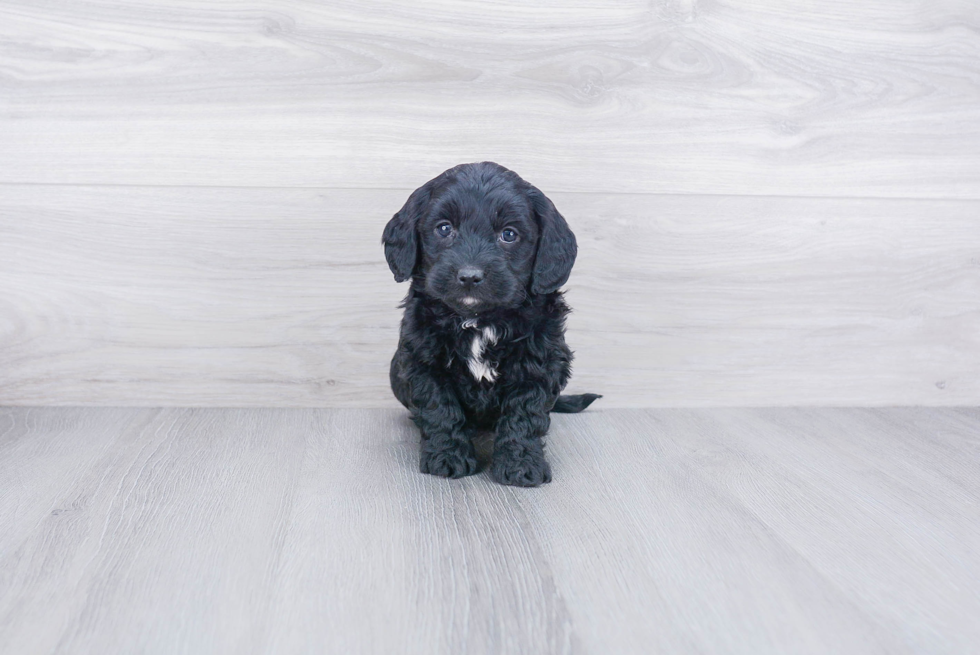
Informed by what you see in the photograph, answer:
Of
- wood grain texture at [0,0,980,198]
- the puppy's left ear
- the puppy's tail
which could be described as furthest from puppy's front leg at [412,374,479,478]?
wood grain texture at [0,0,980,198]

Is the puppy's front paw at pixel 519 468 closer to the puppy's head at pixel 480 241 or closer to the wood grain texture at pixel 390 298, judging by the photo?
the puppy's head at pixel 480 241

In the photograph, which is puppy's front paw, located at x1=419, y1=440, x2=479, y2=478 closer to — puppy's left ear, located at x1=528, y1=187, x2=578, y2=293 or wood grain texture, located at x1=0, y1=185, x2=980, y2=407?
puppy's left ear, located at x1=528, y1=187, x2=578, y2=293

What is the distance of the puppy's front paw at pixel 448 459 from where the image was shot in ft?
5.18

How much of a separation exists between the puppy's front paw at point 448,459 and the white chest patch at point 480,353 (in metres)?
0.16

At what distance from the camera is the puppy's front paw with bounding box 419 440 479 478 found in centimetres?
158

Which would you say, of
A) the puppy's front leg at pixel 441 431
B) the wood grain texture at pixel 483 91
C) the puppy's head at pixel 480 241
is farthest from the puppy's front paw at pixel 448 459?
the wood grain texture at pixel 483 91

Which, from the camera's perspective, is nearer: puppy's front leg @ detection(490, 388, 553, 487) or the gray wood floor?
the gray wood floor

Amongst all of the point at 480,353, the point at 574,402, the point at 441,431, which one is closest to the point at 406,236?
the point at 480,353

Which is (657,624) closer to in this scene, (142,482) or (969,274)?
(142,482)

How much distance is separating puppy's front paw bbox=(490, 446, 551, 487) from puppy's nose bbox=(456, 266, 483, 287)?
396 mm

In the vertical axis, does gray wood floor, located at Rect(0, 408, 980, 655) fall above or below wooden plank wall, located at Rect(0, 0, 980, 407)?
below

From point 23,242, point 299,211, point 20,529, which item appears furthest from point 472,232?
point 23,242

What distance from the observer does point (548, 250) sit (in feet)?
5.06

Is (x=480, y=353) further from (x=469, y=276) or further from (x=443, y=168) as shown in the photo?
(x=443, y=168)
